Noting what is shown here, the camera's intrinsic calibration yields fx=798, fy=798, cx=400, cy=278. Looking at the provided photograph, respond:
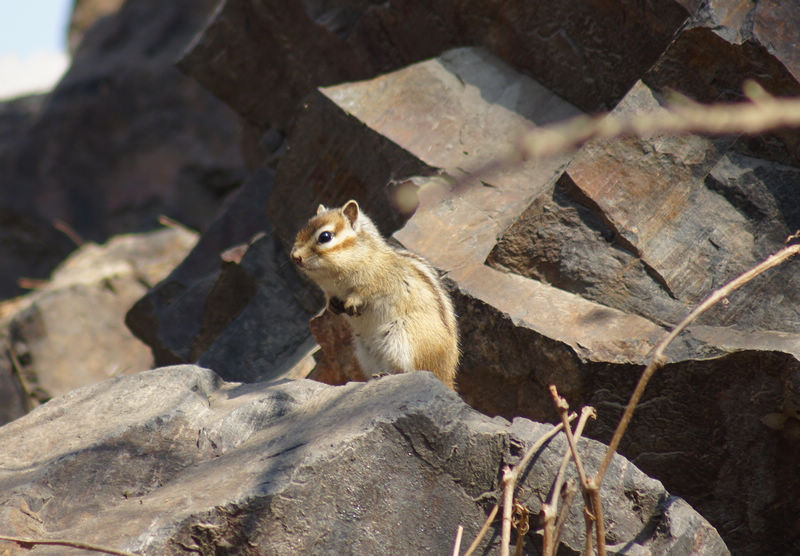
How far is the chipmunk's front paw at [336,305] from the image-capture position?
4844mm

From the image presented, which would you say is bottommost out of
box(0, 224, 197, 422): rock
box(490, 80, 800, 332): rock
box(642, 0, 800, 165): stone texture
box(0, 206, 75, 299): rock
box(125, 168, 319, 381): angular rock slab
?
box(0, 206, 75, 299): rock

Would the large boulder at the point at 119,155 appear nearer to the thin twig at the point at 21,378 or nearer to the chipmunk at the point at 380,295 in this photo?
the thin twig at the point at 21,378

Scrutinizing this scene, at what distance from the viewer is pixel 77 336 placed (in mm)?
8703

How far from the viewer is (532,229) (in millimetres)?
4895

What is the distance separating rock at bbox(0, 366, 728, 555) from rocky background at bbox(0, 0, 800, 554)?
1cm

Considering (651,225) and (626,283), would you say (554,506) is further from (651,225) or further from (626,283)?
(651,225)

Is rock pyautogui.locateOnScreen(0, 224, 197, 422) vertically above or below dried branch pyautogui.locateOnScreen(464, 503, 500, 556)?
below

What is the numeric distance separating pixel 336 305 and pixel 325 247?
36 cm

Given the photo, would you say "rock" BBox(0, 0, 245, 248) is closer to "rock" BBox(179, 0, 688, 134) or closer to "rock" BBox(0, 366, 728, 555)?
"rock" BBox(179, 0, 688, 134)

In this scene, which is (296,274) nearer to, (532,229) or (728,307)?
(532,229)

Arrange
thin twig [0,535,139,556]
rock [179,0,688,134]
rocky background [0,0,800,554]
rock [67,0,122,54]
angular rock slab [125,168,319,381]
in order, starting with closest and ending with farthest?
thin twig [0,535,139,556]
rocky background [0,0,800,554]
rock [179,0,688,134]
angular rock slab [125,168,319,381]
rock [67,0,122,54]

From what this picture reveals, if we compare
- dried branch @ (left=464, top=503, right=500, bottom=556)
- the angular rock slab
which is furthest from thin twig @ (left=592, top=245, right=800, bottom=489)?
the angular rock slab

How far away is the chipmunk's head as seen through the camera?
4824 millimetres

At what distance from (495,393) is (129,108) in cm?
1071
